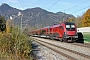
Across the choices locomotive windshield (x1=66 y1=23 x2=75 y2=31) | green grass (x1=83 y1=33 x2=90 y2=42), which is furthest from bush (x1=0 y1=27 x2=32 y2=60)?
green grass (x1=83 y1=33 x2=90 y2=42)

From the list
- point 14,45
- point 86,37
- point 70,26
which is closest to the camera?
point 14,45

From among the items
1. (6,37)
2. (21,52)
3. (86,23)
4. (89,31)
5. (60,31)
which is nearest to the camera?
(21,52)

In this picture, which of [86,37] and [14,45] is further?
[86,37]

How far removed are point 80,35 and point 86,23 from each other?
164 ft

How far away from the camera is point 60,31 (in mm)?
30969

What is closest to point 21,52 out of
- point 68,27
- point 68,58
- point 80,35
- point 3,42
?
point 3,42

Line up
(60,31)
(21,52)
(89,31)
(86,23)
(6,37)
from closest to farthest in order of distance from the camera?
(21,52), (6,37), (89,31), (60,31), (86,23)

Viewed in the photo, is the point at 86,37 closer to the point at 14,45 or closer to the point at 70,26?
the point at 70,26

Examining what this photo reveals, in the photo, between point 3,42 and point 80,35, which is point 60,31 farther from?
point 3,42

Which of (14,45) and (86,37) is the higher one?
(86,37)

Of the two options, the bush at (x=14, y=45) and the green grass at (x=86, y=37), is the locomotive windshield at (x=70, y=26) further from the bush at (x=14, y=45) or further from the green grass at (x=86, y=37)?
the bush at (x=14, y=45)

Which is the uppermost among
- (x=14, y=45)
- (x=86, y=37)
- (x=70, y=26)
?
(x=70, y=26)

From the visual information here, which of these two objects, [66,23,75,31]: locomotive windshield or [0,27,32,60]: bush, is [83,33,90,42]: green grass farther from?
[0,27,32,60]: bush

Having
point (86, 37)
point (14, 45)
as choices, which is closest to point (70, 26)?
point (86, 37)
